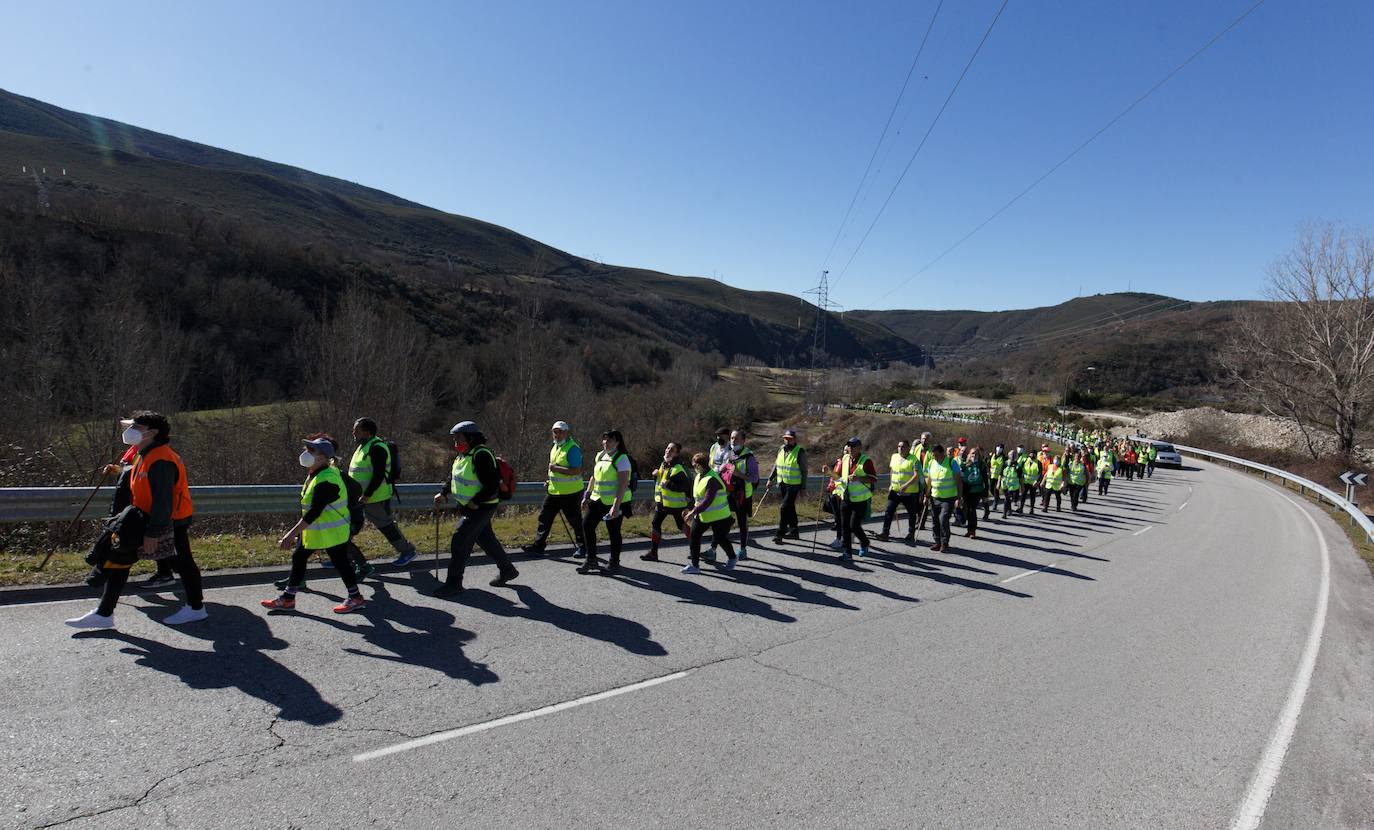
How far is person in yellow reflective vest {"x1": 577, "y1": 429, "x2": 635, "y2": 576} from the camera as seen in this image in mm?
8609

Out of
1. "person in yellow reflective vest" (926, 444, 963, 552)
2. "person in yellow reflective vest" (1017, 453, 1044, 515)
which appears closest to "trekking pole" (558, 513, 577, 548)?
"person in yellow reflective vest" (926, 444, 963, 552)

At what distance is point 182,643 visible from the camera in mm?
5254

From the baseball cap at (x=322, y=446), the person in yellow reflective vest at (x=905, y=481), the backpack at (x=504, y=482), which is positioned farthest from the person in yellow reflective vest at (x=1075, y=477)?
the baseball cap at (x=322, y=446)

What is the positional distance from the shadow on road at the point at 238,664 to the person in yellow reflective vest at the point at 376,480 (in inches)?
78.8

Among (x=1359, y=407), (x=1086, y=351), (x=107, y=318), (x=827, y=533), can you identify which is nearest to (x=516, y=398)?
(x=107, y=318)

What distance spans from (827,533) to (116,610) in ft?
35.3

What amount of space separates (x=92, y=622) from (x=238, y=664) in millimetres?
1398

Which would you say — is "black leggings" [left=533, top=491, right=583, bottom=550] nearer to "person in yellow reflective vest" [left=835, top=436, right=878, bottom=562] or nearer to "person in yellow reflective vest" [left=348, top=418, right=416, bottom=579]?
"person in yellow reflective vest" [left=348, top=418, right=416, bottom=579]

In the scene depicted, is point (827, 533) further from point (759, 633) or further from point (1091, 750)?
point (1091, 750)

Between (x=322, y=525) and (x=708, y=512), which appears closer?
(x=322, y=525)

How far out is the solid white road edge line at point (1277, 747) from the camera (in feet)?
13.2

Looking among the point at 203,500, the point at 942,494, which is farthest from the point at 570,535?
the point at 942,494

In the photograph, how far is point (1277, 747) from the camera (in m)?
4.91

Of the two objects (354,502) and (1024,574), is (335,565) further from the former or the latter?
(1024,574)
